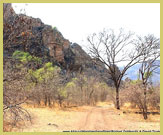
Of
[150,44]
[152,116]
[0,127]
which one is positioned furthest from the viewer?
[150,44]

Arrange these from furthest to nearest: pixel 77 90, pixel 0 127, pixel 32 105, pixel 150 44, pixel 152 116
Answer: pixel 77 90
pixel 32 105
pixel 150 44
pixel 152 116
pixel 0 127

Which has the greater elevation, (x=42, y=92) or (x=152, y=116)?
(x=42, y=92)

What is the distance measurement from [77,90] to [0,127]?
2134 centimetres

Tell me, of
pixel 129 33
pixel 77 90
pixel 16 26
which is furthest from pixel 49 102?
pixel 16 26

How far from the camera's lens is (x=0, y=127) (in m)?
5.01

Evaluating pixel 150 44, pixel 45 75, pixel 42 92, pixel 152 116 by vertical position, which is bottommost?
pixel 152 116

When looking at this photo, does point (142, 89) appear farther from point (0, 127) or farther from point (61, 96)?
point (0, 127)

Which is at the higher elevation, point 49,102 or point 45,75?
point 45,75

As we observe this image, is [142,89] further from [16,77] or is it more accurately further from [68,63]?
[68,63]

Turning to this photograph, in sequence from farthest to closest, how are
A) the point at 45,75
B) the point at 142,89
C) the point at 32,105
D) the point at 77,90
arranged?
the point at 77,90 < the point at 45,75 < the point at 32,105 < the point at 142,89

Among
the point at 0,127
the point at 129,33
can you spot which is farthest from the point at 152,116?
the point at 0,127

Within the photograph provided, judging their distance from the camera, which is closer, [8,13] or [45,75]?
[8,13]

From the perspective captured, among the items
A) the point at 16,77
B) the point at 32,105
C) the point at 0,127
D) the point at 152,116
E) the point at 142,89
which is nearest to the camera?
the point at 0,127

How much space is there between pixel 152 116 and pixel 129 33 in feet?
25.1
